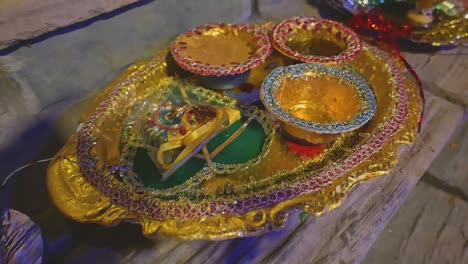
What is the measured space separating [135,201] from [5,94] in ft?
0.96

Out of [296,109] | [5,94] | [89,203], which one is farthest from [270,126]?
[5,94]

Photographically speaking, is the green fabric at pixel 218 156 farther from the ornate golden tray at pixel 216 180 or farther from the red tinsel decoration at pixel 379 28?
the red tinsel decoration at pixel 379 28

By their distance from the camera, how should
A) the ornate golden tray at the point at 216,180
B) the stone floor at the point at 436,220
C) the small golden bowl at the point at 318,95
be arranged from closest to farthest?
the ornate golden tray at the point at 216,180 < the small golden bowl at the point at 318,95 < the stone floor at the point at 436,220

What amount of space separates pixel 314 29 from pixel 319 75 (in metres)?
0.16

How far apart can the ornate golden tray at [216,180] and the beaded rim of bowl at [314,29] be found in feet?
0.32

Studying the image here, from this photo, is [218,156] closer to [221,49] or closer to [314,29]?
[221,49]

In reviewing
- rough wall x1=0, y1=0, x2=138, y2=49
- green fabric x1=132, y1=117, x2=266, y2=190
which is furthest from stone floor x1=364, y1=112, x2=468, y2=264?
rough wall x1=0, y1=0, x2=138, y2=49

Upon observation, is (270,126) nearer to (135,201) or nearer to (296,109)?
(296,109)

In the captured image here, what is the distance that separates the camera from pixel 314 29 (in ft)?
2.51

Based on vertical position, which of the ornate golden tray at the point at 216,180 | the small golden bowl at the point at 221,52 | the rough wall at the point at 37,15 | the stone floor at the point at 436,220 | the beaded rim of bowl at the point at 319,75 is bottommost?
the stone floor at the point at 436,220

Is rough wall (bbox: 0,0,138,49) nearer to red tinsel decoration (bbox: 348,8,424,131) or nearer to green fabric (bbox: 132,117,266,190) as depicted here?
green fabric (bbox: 132,117,266,190)

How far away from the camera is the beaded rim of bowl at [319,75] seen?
542mm

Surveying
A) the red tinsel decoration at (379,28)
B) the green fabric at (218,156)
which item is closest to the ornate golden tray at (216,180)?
the green fabric at (218,156)

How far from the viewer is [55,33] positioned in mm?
617
